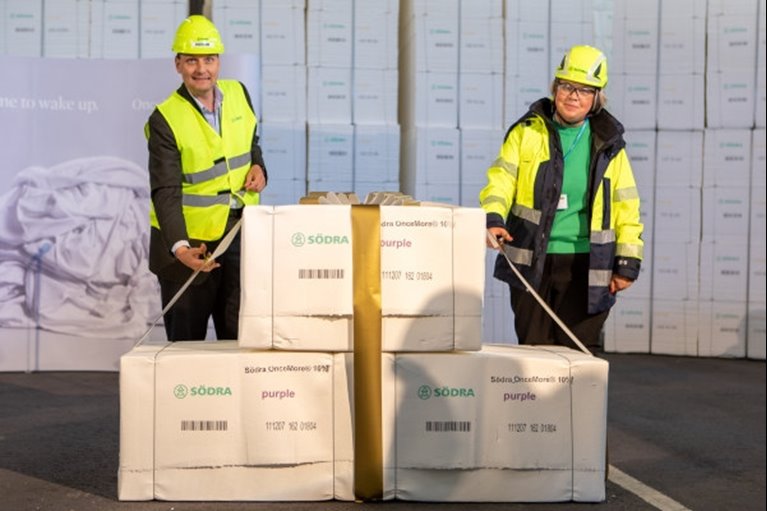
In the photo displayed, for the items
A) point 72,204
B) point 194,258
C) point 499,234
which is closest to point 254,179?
point 194,258

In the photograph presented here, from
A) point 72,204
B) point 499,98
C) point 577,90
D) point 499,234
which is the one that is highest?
point 499,98

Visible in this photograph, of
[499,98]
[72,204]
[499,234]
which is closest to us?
[499,234]

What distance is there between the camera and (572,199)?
20.0ft

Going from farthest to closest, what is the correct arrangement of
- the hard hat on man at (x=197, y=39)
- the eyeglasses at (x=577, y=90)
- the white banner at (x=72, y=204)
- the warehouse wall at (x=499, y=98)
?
the warehouse wall at (x=499, y=98)
the white banner at (x=72, y=204)
the hard hat on man at (x=197, y=39)
the eyeglasses at (x=577, y=90)

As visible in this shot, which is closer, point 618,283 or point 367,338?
point 367,338

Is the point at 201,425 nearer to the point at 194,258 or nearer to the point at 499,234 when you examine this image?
the point at 194,258

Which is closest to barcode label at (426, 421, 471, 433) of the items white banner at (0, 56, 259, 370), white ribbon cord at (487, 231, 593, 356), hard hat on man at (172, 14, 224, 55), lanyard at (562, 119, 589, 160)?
white ribbon cord at (487, 231, 593, 356)

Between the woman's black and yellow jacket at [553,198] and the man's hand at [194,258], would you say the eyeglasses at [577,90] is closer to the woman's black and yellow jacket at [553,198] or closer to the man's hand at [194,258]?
the woman's black and yellow jacket at [553,198]

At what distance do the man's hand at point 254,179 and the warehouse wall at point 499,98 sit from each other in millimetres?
4335

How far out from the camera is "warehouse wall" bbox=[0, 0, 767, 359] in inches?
421

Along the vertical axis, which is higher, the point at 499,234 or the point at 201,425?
the point at 499,234

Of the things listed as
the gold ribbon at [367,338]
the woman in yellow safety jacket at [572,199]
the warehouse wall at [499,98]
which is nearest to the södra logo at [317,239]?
the gold ribbon at [367,338]

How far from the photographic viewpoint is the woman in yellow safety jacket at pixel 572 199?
238 inches

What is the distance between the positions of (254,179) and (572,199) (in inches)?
54.2
